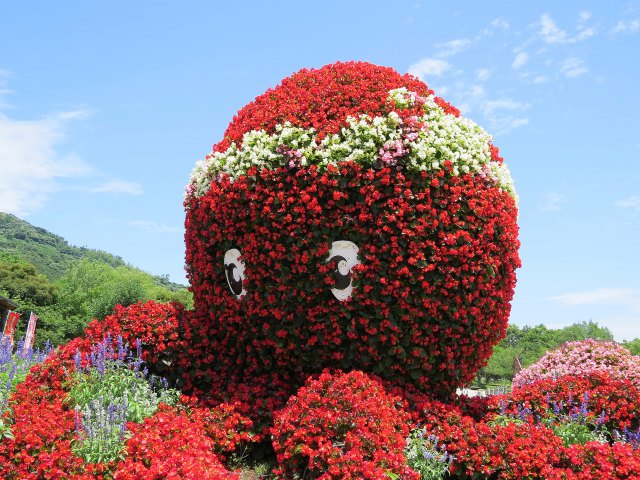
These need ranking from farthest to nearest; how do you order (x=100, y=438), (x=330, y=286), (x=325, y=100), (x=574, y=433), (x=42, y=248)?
(x=42, y=248) → (x=325, y=100) → (x=574, y=433) → (x=330, y=286) → (x=100, y=438)

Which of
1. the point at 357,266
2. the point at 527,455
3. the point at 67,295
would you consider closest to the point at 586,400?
the point at 527,455

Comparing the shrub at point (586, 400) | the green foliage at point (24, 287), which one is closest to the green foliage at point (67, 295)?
the green foliage at point (24, 287)

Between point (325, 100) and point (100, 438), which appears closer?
point (100, 438)

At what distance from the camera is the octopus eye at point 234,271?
6.58m

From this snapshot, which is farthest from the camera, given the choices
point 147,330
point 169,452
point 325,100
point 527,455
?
point 147,330

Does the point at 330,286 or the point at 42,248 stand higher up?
the point at 42,248

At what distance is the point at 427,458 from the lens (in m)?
5.25

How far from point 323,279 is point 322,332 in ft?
1.86

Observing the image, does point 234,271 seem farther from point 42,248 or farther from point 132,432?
point 42,248

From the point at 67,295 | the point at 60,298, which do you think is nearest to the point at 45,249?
the point at 60,298

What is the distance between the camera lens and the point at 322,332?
20.0ft

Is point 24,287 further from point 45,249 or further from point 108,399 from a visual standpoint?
point 45,249

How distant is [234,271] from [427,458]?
Result: 288 cm

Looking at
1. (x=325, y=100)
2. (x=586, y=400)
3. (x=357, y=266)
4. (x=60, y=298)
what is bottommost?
(x=60, y=298)
